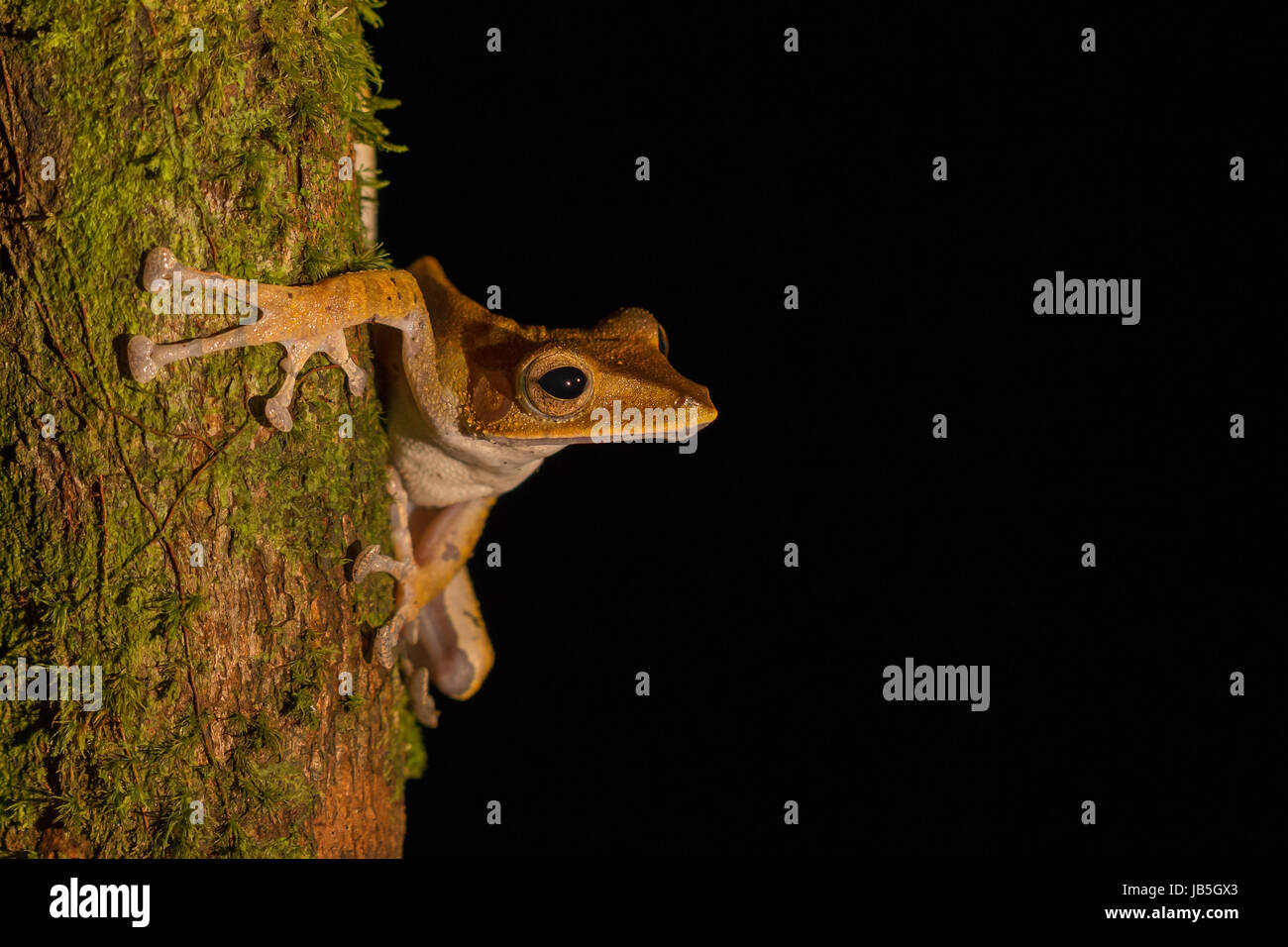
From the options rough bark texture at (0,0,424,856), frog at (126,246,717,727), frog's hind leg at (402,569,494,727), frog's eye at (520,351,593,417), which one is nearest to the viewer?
rough bark texture at (0,0,424,856)

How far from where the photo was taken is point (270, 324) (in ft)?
8.01

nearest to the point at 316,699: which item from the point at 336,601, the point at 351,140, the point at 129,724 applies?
the point at 336,601

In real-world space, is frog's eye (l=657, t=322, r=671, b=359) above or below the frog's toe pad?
above

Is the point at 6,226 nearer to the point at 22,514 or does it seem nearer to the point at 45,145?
the point at 45,145

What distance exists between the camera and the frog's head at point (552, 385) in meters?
2.93

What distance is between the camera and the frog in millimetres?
2533

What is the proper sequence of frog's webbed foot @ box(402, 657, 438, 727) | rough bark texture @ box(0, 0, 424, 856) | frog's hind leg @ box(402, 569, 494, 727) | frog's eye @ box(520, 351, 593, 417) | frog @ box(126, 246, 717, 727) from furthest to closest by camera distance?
frog's hind leg @ box(402, 569, 494, 727), frog's webbed foot @ box(402, 657, 438, 727), frog's eye @ box(520, 351, 593, 417), frog @ box(126, 246, 717, 727), rough bark texture @ box(0, 0, 424, 856)

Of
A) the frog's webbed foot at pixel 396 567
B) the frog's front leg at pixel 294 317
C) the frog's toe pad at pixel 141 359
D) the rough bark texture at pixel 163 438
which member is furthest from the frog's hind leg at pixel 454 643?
the frog's toe pad at pixel 141 359

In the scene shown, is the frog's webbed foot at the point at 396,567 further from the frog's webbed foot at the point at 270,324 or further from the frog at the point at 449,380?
the frog's webbed foot at the point at 270,324

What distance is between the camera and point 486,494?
3.61 meters

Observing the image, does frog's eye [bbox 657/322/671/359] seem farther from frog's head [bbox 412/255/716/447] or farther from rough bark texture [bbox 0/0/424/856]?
rough bark texture [bbox 0/0/424/856]

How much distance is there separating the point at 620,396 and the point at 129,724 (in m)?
1.61

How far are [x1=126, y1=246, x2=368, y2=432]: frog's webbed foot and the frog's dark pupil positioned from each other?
55cm

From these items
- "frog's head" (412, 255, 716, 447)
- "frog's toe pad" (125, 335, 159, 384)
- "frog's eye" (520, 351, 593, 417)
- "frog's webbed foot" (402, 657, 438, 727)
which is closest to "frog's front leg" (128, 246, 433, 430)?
"frog's toe pad" (125, 335, 159, 384)
